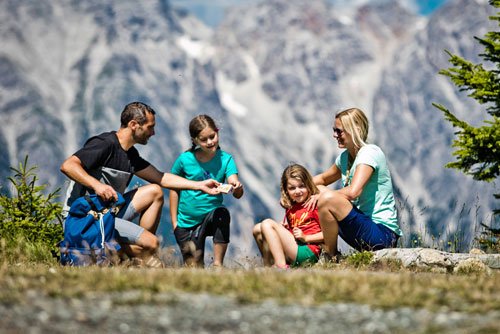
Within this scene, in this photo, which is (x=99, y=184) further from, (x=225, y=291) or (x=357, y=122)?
(x=225, y=291)

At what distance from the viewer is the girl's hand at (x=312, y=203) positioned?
10.0m

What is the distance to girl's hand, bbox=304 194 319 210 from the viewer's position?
10.0m

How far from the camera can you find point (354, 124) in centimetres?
984

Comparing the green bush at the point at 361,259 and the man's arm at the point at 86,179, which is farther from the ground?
the man's arm at the point at 86,179

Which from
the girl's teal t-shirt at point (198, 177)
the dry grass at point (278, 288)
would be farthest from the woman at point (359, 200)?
the dry grass at point (278, 288)

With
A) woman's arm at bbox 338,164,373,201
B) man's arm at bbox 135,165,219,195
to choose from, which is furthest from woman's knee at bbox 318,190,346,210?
man's arm at bbox 135,165,219,195

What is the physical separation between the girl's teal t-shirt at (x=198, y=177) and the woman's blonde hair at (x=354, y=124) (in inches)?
71.5

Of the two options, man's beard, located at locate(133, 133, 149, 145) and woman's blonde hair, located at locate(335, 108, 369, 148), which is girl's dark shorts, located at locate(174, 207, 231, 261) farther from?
woman's blonde hair, located at locate(335, 108, 369, 148)

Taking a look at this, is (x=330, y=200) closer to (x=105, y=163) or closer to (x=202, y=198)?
(x=202, y=198)

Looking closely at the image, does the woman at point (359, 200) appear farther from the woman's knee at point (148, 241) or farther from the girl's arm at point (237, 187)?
the woman's knee at point (148, 241)

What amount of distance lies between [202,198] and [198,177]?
37cm

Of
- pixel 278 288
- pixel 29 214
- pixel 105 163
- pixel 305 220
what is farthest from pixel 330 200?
pixel 29 214

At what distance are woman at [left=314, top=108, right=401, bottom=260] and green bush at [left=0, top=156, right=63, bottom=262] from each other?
13.1 ft

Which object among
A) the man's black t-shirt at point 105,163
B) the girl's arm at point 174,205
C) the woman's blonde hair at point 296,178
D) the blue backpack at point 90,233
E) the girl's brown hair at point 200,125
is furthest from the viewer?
the girl's arm at point 174,205
